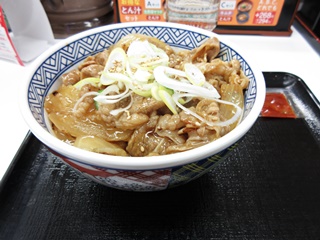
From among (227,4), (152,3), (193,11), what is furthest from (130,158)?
(227,4)

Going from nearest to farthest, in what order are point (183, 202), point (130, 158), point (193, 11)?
point (130, 158) → point (183, 202) → point (193, 11)

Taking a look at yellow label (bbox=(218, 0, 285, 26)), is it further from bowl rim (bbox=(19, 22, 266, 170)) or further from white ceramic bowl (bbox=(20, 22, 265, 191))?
bowl rim (bbox=(19, 22, 266, 170))

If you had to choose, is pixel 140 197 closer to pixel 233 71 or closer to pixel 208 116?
pixel 208 116

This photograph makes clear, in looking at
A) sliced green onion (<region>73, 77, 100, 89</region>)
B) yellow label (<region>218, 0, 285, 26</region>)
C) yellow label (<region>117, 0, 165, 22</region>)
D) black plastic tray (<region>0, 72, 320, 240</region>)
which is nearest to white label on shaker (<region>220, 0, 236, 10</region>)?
yellow label (<region>218, 0, 285, 26</region>)

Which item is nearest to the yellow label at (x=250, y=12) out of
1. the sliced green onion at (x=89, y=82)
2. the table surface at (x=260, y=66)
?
the table surface at (x=260, y=66)

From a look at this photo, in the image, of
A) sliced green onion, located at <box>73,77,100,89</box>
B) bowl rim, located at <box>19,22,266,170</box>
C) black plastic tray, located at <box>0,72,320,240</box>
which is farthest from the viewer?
sliced green onion, located at <box>73,77,100,89</box>

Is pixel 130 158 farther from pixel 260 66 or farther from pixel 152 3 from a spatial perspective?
pixel 152 3

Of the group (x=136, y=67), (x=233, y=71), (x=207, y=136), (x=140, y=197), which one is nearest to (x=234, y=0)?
(x=233, y=71)
